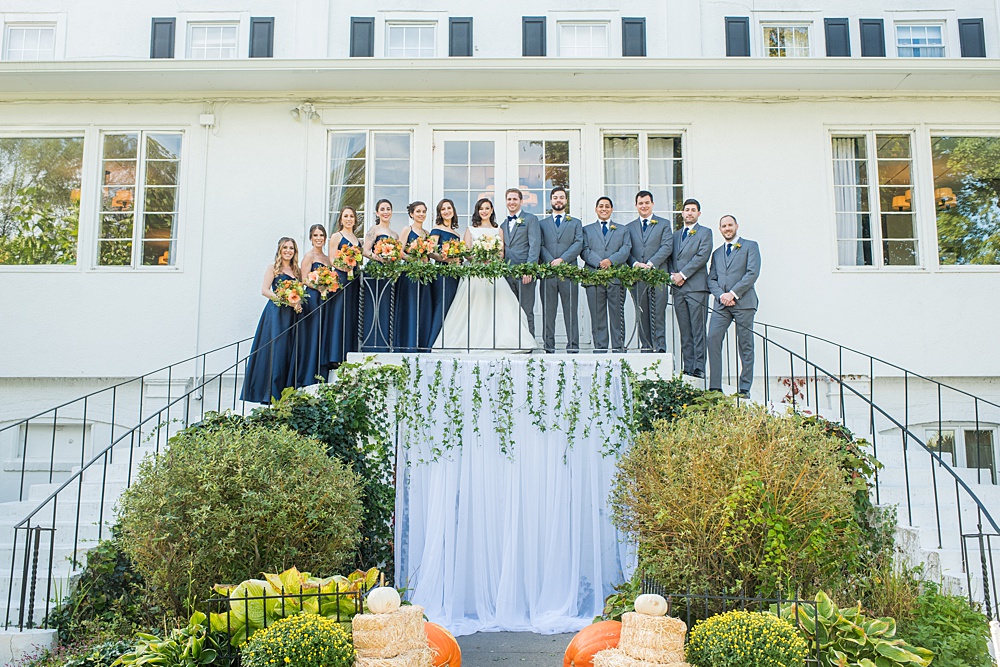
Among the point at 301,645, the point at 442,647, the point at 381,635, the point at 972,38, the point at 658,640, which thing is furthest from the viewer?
the point at 972,38

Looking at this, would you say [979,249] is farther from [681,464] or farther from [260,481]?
[260,481]

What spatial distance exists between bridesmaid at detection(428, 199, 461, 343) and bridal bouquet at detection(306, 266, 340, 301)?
0.99 m

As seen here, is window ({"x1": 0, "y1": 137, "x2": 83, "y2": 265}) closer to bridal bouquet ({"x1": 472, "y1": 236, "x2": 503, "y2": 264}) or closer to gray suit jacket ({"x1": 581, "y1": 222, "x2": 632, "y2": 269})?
bridal bouquet ({"x1": 472, "y1": 236, "x2": 503, "y2": 264})

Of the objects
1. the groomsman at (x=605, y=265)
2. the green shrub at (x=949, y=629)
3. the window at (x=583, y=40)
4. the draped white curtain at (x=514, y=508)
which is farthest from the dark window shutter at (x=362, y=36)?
the green shrub at (x=949, y=629)

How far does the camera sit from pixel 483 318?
29.0 feet

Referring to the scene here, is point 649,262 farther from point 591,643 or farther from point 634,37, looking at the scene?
point 591,643

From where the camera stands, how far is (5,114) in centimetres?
1041

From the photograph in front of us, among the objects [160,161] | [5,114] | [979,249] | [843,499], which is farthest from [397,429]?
[979,249]

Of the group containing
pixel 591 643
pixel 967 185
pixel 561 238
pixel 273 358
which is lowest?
pixel 591 643

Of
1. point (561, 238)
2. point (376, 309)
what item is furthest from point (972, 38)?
point (376, 309)

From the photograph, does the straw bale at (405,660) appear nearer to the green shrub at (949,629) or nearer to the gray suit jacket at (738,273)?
the green shrub at (949,629)

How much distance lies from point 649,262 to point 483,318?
1.81 m

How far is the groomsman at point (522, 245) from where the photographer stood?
8789 mm

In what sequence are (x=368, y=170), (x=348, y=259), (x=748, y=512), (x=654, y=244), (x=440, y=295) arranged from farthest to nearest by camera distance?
(x=368, y=170)
(x=654, y=244)
(x=440, y=295)
(x=348, y=259)
(x=748, y=512)
